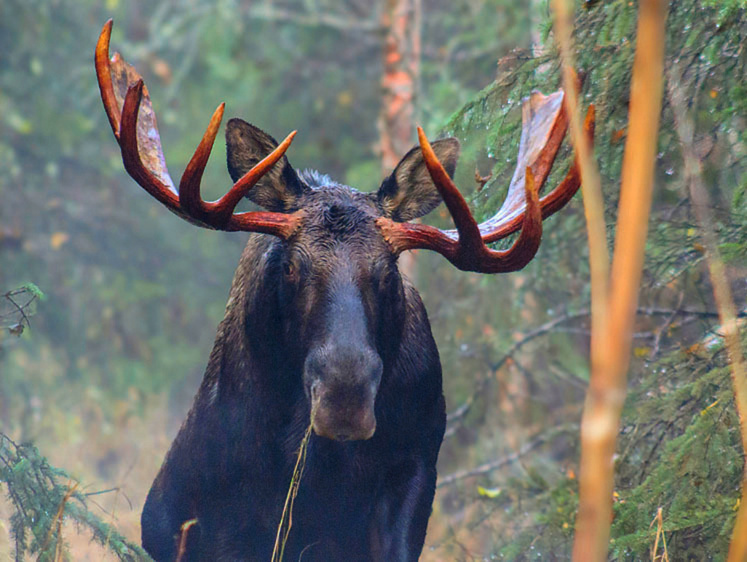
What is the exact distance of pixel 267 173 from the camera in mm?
4297

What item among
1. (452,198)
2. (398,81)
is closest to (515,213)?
(452,198)

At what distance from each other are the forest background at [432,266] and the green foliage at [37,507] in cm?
3

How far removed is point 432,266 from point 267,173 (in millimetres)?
4693

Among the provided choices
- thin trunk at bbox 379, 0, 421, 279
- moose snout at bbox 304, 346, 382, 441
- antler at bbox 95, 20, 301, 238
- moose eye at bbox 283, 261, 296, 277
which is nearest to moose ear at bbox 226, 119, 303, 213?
antler at bbox 95, 20, 301, 238

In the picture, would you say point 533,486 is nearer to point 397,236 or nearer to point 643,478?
point 643,478

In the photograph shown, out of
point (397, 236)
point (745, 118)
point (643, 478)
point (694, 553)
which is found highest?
point (745, 118)

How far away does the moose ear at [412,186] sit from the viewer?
4430 millimetres

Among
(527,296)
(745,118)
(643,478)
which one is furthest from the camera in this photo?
(527,296)

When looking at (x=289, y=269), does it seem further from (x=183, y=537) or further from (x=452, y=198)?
(x=183, y=537)

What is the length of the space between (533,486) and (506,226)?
2938 mm

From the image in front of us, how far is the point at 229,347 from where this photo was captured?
4609 millimetres

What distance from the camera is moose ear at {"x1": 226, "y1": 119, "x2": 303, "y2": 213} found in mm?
4301

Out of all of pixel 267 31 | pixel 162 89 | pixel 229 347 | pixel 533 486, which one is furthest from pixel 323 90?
pixel 229 347

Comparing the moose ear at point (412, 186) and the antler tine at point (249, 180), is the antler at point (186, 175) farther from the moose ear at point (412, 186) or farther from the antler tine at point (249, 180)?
the moose ear at point (412, 186)
